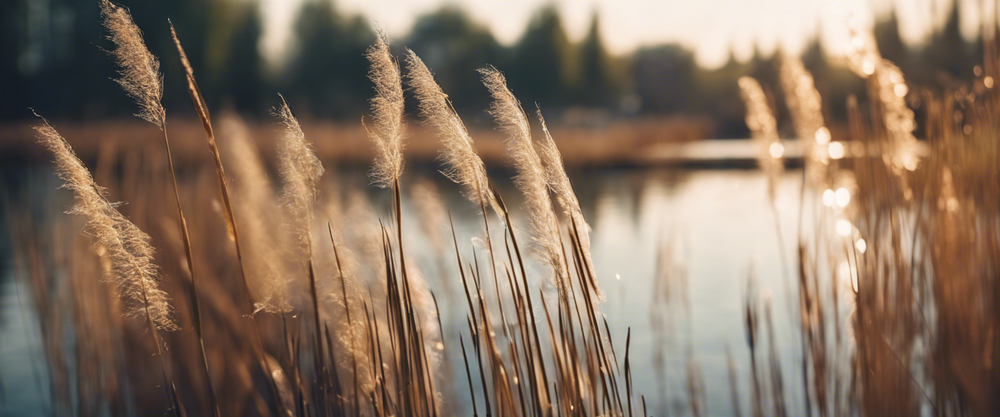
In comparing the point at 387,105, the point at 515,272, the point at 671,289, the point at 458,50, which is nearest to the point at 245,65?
the point at 458,50

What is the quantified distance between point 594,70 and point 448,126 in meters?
36.6

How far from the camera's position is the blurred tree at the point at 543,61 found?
111 feet

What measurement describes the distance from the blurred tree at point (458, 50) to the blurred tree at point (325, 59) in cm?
308

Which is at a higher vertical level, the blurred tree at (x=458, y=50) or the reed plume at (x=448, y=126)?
the blurred tree at (x=458, y=50)

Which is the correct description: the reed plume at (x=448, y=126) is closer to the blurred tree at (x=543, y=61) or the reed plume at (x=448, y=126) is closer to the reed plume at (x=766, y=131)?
the reed plume at (x=766, y=131)

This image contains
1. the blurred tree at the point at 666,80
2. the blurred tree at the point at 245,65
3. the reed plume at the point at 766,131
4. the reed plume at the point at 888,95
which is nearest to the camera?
the reed plume at the point at 888,95

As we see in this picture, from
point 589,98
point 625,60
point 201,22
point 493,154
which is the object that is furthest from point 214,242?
point 625,60

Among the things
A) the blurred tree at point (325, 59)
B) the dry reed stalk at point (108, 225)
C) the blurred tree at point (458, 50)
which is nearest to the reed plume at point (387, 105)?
the dry reed stalk at point (108, 225)

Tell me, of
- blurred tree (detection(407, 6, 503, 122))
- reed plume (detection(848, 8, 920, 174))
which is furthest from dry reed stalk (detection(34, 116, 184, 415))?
blurred tree (detection(407, 6, 503, 122))

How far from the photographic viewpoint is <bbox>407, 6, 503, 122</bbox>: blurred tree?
105 feet

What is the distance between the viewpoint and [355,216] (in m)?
3.42

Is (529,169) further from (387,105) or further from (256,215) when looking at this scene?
(256,215)

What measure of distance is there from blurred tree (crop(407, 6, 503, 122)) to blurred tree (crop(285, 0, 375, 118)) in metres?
3.08

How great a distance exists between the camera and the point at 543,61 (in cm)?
3434
